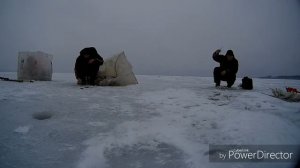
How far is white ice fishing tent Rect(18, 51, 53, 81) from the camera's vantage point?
7.61 metres

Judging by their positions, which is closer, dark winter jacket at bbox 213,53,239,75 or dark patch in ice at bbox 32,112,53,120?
dark patch in ice at bbox 32,112,53,120

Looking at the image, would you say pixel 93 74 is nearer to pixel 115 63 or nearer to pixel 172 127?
pixel 115 63

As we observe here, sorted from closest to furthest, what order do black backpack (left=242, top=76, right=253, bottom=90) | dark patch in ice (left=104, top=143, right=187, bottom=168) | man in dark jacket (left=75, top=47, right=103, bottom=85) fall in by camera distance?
dark patch in ice (left=104, top=143, right=187, bottom=168) → man in dark jacket (left=75, top=47, right=103, bottom=85) → black backpack (left=242, top=76, right=253, bottom=90)

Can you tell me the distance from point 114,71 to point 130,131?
417cm

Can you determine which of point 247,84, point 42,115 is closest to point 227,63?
point 247,84

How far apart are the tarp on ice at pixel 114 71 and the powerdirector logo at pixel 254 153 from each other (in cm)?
467

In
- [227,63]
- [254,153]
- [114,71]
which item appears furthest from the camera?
[227,63]


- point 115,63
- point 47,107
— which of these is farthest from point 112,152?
point 115,63

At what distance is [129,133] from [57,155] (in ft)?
2.75

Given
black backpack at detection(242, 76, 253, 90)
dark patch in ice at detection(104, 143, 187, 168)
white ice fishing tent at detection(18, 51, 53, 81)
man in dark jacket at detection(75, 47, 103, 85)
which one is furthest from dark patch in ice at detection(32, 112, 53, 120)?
black backpack at detection(242, 76, 253, 90)

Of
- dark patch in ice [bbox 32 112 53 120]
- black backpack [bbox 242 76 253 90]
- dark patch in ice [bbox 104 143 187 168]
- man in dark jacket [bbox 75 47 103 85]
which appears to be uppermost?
man in dark jacket [bbox 75 47 103 85]

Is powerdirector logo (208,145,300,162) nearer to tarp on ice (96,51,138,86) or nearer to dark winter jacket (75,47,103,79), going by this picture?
tarp on ice (96,51,138,86)

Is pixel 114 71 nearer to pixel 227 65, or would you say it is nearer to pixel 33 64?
pixel 33 64

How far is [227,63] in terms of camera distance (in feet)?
23.7
